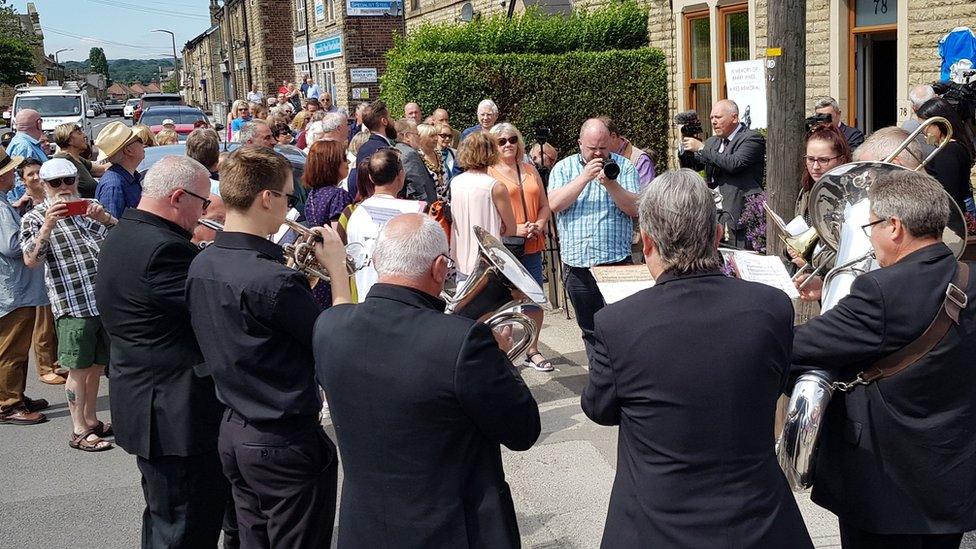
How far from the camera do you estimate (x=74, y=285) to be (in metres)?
6.04

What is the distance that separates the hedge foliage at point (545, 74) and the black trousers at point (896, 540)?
430 inches

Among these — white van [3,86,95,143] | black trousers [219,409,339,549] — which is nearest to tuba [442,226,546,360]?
black trousers [219,409,339,549]

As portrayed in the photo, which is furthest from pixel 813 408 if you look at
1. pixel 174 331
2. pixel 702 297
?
pixel 174 331

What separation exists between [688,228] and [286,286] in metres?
1.38

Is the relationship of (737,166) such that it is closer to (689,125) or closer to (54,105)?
(689,125)

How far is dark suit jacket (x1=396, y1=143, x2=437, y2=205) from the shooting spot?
736 cm

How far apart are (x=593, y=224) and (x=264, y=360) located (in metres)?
3.16

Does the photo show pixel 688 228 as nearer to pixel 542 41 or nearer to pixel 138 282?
pixel 138 282

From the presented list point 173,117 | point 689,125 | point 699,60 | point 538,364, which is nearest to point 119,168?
point 538,364

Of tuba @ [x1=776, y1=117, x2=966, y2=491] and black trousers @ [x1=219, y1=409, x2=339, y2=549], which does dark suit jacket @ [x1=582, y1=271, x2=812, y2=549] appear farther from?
black trousers @ [x1=219, y1=409, x2=339, y2=549]

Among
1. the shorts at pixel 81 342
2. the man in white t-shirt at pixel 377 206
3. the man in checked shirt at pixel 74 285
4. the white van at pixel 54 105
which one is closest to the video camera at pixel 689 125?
the man in white t-shirt at pixel 377 206

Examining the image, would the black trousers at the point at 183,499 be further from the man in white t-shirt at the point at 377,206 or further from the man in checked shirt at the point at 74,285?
the man in checked shirt at the point at 74,285

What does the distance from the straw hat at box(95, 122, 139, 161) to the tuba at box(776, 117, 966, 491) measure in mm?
4873

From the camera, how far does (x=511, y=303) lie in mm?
3049
